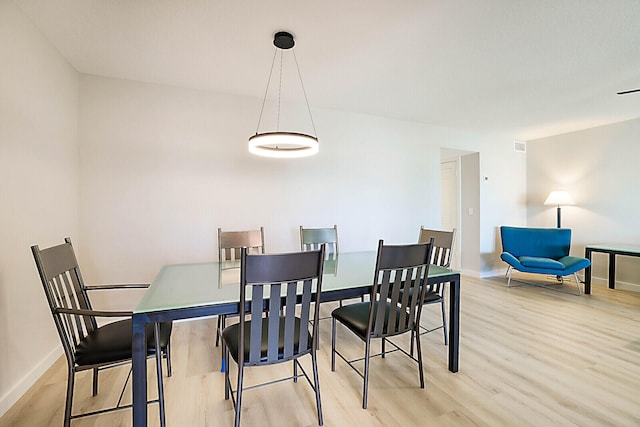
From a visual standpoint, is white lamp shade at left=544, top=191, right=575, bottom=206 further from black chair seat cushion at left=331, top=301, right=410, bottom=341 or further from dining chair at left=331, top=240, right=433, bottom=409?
black chair seat cushion at left=331, top=301, right=410, bottom=341

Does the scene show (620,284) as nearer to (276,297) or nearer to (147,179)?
(276,297)

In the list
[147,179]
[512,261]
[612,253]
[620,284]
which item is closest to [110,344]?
[147,179]

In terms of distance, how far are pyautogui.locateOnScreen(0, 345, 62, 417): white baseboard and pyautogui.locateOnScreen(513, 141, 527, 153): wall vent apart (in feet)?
22.5

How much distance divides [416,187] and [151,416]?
4.02 m

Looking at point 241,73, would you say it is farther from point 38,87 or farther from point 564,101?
point 564,101

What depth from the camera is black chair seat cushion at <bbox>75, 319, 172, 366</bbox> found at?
4.89 feet

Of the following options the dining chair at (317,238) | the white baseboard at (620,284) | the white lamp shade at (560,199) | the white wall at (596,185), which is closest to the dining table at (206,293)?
the dining chair at (317,238)

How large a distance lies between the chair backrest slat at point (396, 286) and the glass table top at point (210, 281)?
0.14m

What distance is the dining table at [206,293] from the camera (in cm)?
137

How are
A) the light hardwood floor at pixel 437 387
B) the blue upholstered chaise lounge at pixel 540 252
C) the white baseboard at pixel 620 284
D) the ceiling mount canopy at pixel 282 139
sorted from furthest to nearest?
the white baseboard at pixel 620 284 → the blue upholstered chaise lounge at pixel 540 252 → the ceiling mount canopy at pixel 282 139 → the light hardwood floor at pixel 437 387

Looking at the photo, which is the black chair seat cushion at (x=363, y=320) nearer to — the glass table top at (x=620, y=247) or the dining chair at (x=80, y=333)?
the dining chair at (x=80, y=333)

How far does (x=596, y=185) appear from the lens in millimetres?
4699

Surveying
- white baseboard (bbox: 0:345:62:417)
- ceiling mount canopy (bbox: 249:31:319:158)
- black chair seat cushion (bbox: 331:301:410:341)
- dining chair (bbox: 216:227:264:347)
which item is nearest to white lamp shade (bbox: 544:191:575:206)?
black chair seat cushion (bbox: 331:301:410:341)

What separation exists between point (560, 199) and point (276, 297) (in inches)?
208
